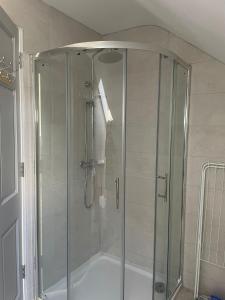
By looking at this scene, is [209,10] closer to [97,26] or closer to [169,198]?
[169,198]

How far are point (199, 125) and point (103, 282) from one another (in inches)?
65.3

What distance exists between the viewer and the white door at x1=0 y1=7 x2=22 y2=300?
5.02 ft

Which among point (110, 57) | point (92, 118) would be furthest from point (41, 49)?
point (92, 118)

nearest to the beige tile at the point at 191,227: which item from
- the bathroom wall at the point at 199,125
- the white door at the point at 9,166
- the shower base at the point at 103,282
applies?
the bathroom wall at the point at 199,125

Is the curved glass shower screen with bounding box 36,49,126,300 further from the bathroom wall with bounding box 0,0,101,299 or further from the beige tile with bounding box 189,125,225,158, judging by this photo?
the beige tile with bounding box 189,125,225,158

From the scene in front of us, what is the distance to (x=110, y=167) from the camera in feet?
7.01

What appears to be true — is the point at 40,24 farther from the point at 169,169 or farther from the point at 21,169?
the point at 169,169

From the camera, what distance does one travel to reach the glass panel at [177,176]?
1.97 m

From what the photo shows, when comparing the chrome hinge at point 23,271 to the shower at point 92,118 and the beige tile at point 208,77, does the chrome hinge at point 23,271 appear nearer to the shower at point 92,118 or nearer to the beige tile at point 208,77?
the shower at point 92,118

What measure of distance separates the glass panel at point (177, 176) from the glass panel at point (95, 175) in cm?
44

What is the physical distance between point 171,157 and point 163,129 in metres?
0.26

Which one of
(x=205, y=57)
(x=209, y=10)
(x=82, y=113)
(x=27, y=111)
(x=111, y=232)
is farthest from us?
(x=111, y=232)

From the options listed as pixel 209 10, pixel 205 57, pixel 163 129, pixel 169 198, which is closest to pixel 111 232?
pixel 169 198

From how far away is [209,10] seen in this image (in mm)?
934
